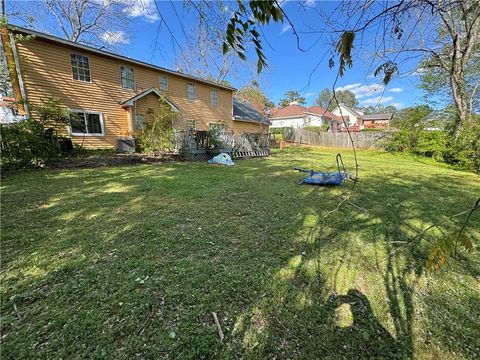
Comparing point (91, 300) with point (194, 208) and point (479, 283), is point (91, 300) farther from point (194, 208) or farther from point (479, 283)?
point (479, 283)

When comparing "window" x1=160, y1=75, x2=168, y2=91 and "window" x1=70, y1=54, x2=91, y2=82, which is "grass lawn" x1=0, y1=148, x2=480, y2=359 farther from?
"window" x1=160, y1=75, x2=168, y2=91

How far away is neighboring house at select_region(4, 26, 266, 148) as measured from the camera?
30.9 ft

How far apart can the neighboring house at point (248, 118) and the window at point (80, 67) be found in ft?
34.9

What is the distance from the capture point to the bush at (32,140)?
20.7 feet

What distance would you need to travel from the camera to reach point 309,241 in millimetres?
2787

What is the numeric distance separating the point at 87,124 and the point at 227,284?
477 inches

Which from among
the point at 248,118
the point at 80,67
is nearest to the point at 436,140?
the point at 248,118

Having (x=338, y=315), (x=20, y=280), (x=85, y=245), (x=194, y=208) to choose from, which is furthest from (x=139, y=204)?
(x=338, y=315)

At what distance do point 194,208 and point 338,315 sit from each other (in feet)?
8.85

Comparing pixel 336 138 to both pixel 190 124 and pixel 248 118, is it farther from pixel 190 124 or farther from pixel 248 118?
pixel 190 124

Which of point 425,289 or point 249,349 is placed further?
point 425,289

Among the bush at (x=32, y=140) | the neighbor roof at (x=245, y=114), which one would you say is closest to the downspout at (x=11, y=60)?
the bush at (x=32, y=140)

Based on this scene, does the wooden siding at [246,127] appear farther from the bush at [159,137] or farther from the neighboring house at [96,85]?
the bush at [159,137]

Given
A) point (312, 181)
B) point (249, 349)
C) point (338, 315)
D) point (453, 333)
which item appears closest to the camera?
point (249, 349)
